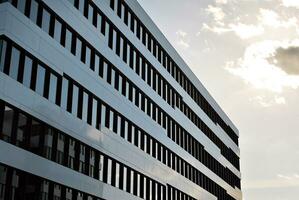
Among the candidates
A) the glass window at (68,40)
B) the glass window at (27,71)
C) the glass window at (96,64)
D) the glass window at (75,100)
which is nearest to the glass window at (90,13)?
the glass window at (96,64)

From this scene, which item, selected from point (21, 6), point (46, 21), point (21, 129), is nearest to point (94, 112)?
point (46, 21)

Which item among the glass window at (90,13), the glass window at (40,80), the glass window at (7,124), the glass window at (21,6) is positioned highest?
the glass window at (90,13)

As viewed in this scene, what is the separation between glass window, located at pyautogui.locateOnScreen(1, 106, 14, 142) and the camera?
27656mm

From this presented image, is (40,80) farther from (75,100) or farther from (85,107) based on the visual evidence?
(85,107)

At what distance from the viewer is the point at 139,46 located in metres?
48.5

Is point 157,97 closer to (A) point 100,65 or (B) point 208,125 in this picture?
(A) point 100,65

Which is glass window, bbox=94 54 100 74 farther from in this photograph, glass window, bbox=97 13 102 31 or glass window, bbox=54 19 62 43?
glass window, bbox=54 19 62 43

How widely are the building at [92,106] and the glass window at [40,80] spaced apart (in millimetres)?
66

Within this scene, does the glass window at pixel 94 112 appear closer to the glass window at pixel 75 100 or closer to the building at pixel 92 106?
the building at pixel 92 106

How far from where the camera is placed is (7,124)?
2797 cm

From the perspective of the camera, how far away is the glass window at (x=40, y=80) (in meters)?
31.2

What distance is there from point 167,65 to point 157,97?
6560mm

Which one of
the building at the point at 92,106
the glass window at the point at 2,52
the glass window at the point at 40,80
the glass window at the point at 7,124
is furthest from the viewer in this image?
the glass window at the point at 40,80

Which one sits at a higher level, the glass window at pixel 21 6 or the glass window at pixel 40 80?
the glass window at pixel 21 6
